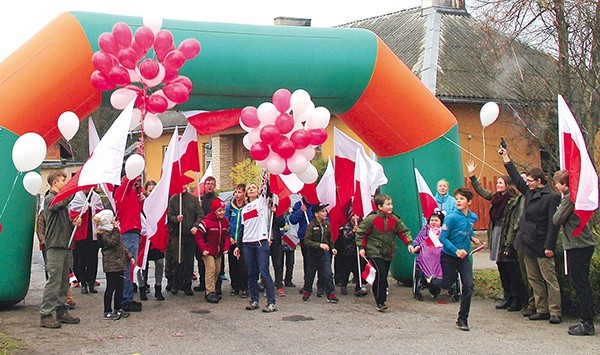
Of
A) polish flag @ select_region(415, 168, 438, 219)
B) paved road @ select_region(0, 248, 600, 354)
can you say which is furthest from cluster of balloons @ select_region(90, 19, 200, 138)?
polish flag @ select_region(415, 168, 438, 219)

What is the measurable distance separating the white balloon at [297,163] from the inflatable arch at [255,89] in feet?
5.56

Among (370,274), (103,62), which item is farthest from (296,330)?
(103,62)

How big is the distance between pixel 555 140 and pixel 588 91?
8.27 ft

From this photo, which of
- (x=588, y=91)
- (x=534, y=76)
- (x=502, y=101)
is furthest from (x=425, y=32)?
(x=588, y=91)

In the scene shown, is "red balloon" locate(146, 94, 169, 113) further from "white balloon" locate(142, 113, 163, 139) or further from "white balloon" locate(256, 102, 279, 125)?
"white balloon" locate(256, 102, 279, 125)

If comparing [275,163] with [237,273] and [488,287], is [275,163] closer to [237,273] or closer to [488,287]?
[237,273]

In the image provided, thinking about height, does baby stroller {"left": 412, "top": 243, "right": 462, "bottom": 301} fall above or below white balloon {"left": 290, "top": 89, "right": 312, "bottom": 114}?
below

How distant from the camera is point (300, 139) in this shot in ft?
30.0

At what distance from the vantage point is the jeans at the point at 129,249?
9977 millimetres

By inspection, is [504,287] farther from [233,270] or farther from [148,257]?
[148,257]

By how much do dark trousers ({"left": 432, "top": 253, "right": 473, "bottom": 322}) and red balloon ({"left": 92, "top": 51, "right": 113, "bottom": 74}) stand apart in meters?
4.28

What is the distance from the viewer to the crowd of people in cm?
888

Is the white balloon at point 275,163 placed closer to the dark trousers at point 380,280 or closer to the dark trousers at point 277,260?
the dark trousers at point 380,280

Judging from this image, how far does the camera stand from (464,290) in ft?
28.6
